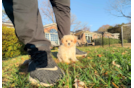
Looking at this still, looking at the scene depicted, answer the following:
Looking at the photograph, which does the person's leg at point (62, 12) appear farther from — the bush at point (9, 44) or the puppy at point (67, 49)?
the bush at point (9, 44)

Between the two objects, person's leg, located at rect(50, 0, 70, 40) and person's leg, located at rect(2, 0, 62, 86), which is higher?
person's leg, located at rect(50, 0, 70, 40)

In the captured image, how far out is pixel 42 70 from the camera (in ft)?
3.01

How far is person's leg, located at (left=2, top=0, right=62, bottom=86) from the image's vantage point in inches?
31.0

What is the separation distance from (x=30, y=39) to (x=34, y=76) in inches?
17.6

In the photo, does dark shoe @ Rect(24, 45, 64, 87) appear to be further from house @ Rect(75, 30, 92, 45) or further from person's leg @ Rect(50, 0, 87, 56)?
house @ Rect(75, 30, 92, 45)

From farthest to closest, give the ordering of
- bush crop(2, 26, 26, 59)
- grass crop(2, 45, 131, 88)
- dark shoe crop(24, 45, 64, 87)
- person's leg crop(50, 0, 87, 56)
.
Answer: bush crop(2, 26, 26, 59) → person's leg crop(50, 0, 87, 56) → dark shoe crop(24, 45, 64, 87) → grass crop(2, 45, 131, 88)

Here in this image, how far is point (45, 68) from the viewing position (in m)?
0.94

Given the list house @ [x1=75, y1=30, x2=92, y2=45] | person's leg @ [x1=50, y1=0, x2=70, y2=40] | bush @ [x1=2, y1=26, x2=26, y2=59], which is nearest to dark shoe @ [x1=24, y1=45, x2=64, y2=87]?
person's leg @ [x1=50, y1=0, x2=70, y2=40]

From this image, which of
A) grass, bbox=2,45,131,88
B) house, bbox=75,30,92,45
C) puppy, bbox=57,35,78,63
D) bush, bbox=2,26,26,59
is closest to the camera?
grass, bbox=2,45,131,88

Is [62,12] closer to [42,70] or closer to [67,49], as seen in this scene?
[67,49]

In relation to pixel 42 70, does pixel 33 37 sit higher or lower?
higher

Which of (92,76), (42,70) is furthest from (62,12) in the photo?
(92,76)

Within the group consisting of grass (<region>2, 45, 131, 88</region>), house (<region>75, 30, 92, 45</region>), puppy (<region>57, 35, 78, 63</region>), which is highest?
house (<region>75, 30, 92, 45</region>)

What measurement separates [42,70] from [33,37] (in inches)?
16.8
